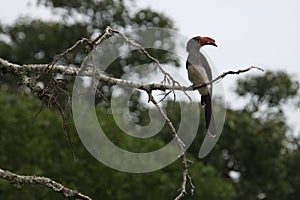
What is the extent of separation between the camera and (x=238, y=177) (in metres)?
16.1

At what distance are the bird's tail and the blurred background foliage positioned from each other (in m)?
4.94

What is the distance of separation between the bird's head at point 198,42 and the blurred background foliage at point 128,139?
5.02m

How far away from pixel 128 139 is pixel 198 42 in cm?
595

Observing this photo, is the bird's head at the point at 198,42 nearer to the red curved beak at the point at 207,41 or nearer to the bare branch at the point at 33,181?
the red curved beak at the point at 207,41

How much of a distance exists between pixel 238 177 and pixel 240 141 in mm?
936

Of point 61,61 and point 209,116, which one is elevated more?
point 61,61

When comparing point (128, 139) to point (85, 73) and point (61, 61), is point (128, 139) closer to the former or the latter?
point (61, 61)

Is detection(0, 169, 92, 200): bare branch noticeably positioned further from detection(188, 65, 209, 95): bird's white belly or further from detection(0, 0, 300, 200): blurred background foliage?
detection(0, 0, 300, 200): blurred background foliage

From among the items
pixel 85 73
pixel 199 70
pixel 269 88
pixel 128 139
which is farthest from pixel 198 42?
pixel 269 88

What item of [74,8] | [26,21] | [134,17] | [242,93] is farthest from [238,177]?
[26,21]

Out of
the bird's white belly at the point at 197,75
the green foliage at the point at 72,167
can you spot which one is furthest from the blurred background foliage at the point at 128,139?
the bird's white belly at the point at 197,75

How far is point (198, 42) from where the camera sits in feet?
11.8

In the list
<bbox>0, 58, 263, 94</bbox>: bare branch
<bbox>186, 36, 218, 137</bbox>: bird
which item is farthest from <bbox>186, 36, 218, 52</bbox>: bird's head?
<bbox>0, 58, 263, 94</bbox>: bare branch

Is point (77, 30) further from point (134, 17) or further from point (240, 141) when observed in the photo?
point (240, 141)
